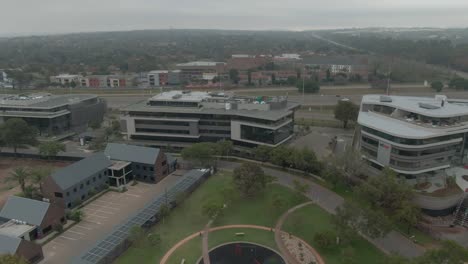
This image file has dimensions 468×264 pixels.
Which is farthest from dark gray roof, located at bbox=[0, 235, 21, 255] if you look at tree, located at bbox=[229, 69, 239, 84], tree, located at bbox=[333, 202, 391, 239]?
tree, located at bbox=[229, 69, 239, 84]

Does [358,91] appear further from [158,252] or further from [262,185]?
[158,252]

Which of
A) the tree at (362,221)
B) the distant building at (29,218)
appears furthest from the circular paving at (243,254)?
the distant building at (29,218)

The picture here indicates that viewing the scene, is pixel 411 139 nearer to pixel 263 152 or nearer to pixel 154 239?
pixel 263 152

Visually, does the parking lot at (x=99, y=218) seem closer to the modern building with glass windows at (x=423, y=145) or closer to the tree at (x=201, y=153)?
the tree at (x=201, y=153)

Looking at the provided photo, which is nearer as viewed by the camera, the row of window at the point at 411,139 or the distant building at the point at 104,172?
the distant building at the point at 104,172

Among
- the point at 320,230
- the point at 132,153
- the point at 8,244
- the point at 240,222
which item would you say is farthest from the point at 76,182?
the point at 320,230

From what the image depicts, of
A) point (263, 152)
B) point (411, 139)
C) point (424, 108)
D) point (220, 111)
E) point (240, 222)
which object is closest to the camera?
point (240, 222)

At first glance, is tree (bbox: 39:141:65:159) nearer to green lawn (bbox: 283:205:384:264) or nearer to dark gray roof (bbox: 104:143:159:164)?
dark gray roof (bbox: 104:143:159:164)

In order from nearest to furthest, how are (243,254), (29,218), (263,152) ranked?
(243,254), (29,218), (263,152)
